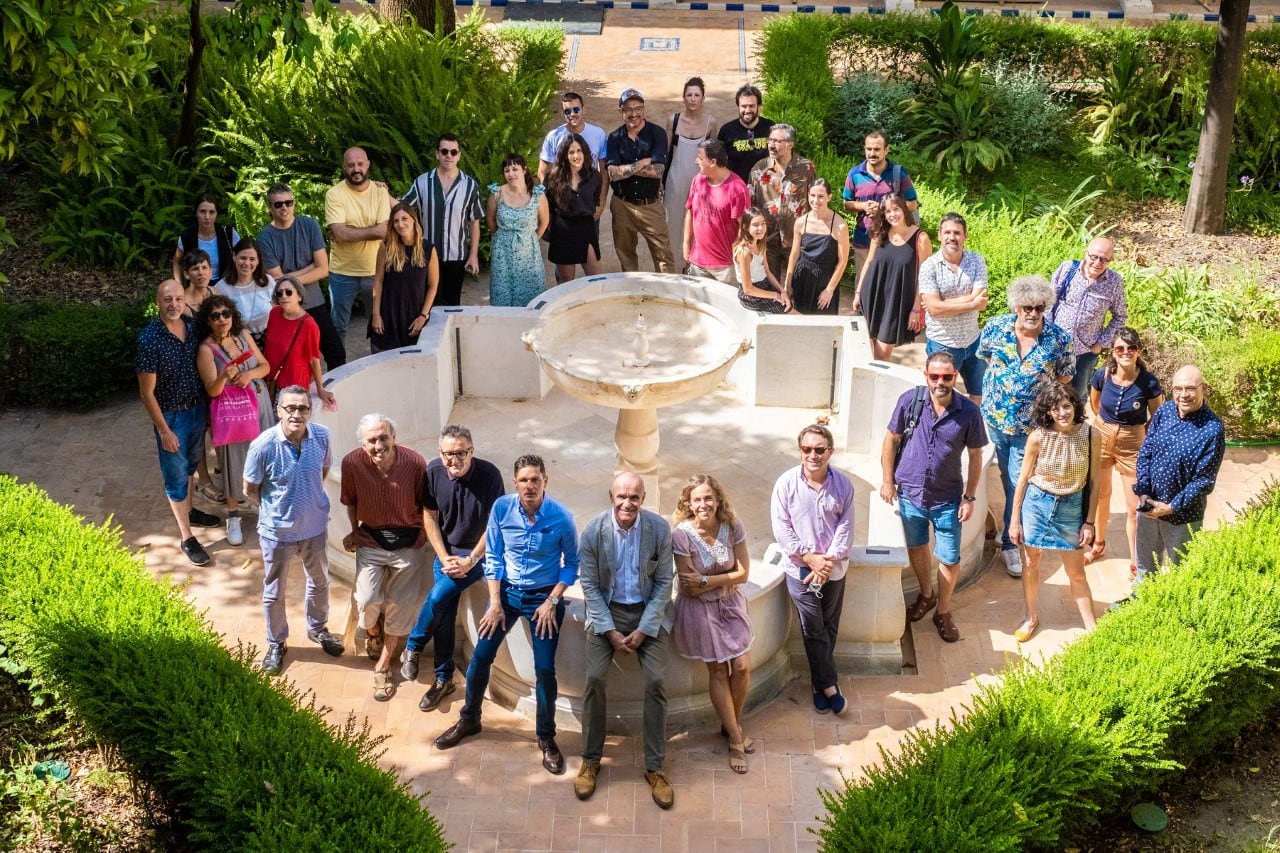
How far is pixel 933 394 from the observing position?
892cm

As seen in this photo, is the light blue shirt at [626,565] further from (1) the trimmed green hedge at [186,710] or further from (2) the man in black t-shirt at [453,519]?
(1) the trimmed green hedge at [186,710]

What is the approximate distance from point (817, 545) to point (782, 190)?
398 cm

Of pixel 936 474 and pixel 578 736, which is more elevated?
pixel 936 474

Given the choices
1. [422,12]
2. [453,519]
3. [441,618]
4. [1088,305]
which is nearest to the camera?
[453,519]

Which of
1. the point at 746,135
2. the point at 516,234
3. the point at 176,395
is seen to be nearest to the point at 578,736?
the point at 176,395

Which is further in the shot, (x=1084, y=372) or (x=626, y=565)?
(x=1084, y=372)

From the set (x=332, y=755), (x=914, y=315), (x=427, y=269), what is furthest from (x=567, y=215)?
(x=332, y=755)

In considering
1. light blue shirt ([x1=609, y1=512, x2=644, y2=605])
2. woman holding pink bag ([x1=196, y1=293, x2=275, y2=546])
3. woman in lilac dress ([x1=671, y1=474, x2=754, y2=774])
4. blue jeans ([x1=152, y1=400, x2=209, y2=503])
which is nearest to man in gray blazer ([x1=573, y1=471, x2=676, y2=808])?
light blue shirt ([x1=609, y1=512, x2=644, y2=605])

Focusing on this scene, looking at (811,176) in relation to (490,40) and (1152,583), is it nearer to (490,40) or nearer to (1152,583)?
(1152,583)

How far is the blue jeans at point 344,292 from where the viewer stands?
11.9 meters

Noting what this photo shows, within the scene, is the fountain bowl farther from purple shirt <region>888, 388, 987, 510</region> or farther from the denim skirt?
the denim skirt

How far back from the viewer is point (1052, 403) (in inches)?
346

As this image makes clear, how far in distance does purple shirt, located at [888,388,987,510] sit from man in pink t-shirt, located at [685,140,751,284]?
305cm

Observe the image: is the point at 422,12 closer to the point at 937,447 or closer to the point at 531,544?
the point at 937,447
